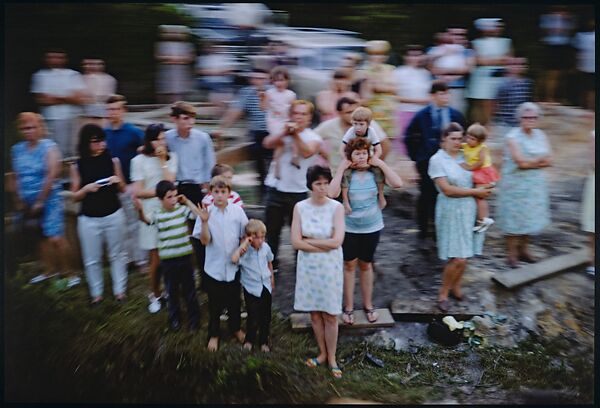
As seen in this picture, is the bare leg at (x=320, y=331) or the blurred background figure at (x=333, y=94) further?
the blurred background figure at (x=333, y=94)

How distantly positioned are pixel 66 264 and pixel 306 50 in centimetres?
214

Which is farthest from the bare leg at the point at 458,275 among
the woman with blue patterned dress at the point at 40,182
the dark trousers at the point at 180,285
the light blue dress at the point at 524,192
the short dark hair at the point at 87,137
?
the woman with blue patterned dress at the point at 40,182

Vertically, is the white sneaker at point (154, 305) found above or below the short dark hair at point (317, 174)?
below

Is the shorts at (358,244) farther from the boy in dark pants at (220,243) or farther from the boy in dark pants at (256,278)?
the boy in dark pants at (220,243)

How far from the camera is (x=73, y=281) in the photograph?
Result: 4871 millimetres

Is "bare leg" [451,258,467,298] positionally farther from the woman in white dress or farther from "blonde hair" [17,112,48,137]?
"blonde hair" [17,112,48,137]

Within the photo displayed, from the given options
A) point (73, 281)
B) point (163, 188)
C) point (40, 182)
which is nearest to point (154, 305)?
point (73, 281)

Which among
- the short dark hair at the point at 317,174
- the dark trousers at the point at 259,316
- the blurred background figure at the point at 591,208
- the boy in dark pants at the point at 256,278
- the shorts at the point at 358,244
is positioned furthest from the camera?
the blurred background figure at the point at 591,208

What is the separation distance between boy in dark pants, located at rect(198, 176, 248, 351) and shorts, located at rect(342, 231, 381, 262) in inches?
26.1

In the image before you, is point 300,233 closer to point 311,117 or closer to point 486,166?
point 311,117

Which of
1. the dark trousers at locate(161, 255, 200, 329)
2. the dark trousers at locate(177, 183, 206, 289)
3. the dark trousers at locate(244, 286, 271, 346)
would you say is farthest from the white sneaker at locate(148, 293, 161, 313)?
the dark trousers at locate(244, 286, 271, 346)

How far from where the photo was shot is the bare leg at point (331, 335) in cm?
446

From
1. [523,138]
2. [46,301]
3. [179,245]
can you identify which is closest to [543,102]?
[523,138]

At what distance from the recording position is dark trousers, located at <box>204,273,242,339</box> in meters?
4.50
